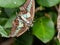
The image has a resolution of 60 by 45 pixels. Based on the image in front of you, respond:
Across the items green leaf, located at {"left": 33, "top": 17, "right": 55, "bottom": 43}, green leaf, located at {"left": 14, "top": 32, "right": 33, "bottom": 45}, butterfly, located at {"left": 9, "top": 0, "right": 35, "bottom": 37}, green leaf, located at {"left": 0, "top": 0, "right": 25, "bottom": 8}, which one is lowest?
green leaf, located at {"left": 14, "top": 32, "right": 33, "bottom": 45}

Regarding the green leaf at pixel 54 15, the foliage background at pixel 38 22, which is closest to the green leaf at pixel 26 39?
the foliage background at pixel 38 22

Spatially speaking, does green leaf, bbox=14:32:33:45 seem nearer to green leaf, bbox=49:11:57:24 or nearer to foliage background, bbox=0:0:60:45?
foliage background, bbox=0:0:60:45

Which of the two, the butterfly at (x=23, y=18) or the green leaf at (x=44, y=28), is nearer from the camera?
the butterfly at (x=23, y=18)

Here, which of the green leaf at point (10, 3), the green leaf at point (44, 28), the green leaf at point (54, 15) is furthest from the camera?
the green leaf at point (54, 15)

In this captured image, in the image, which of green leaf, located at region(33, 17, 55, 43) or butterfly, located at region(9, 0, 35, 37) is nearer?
butterfly, located at region(9, 0, 35, 37)

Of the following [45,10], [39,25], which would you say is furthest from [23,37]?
[45,10]

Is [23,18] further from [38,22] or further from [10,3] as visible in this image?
[38,22]

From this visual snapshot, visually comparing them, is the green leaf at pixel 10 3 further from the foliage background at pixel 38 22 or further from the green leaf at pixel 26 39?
the green leaf at pixel 26 39

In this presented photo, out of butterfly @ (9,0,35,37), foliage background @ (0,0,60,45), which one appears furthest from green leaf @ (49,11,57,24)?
butterfly @ (9,0,35,37)

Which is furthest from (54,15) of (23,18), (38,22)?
(23,18)
